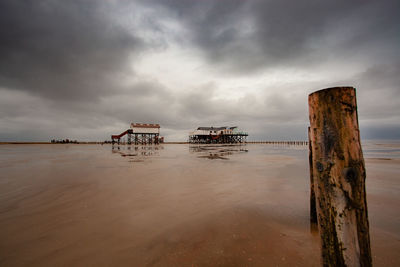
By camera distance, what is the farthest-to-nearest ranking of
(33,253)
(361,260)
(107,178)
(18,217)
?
(107,178) → (18,217) → (33,253) → (361,260)

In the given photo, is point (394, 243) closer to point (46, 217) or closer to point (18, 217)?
point (46, 217)

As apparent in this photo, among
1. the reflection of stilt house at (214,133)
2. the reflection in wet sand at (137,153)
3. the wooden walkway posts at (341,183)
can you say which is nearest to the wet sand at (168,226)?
the wooden walkway posts at (341,183)

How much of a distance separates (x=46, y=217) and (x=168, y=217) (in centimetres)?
271

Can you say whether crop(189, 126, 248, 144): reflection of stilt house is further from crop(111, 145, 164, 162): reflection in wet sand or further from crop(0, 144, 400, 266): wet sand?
crop(0, 144, 400, 266): wet sand

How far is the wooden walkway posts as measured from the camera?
184cm

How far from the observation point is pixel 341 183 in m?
1.93

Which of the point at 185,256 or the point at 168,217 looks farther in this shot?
the point at 168,217

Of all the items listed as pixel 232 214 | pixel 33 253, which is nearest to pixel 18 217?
pixel 33 253

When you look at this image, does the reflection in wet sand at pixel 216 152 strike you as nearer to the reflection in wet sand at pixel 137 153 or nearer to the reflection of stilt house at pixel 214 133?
the reflection in wet sand at pixel 137 153

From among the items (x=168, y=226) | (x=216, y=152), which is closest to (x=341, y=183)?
(x=168, y=226)

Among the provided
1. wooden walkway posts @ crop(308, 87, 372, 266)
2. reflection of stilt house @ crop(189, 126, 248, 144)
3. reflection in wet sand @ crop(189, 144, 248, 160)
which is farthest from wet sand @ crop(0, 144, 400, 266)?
reflection of stilt house @ crop(189, 126, 248, 144)

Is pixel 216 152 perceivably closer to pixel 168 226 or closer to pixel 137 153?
pixel 137 153

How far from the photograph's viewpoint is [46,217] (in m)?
3.66

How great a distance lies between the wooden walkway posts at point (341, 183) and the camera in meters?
1.84
